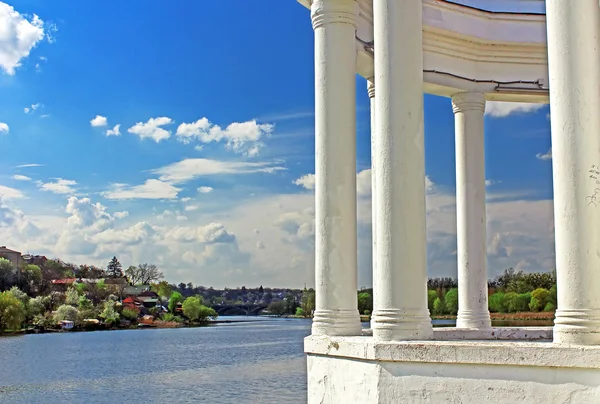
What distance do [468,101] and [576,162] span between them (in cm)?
3540

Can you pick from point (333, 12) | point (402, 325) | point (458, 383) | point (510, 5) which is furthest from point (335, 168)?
point (510, 5)

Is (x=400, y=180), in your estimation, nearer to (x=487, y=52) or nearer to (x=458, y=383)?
(x=458, y=383)

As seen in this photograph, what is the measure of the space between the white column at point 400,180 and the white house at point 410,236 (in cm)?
7

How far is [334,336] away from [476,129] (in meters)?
31.3

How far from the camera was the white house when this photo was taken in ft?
136

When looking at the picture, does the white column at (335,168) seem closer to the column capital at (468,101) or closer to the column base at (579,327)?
the column base at (579,327)

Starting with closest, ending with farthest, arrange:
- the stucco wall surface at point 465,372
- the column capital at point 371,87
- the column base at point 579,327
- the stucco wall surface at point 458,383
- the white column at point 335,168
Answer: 1. the column base at point 579,327
2. the stucco wall surface at point 465,372
3. the stucco wall surface at point 458,383
4. the white column at point 335,168
5. the column capital at point 371,87

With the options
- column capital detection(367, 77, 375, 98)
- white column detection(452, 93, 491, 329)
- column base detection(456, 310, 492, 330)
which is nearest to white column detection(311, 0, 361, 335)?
column capital detection(367, 77, 375, 98)

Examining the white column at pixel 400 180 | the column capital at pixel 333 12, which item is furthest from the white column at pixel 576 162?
the column capital at pixel 333 12

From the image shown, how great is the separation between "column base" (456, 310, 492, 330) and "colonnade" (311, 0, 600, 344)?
20624 millimetres

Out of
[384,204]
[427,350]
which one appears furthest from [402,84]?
[427,350]

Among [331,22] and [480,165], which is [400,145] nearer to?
[331,22]

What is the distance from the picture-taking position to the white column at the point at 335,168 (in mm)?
56312

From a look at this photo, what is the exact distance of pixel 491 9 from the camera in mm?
75938
